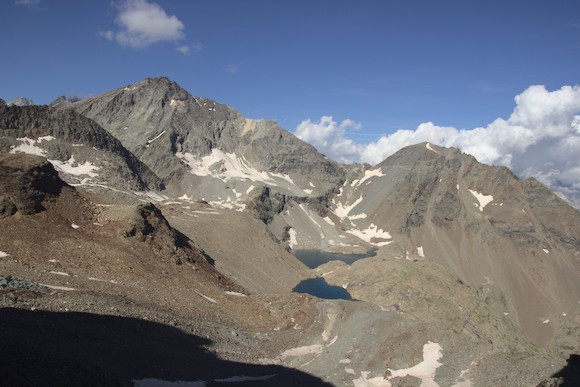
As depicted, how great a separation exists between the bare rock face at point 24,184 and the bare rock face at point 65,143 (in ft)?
322

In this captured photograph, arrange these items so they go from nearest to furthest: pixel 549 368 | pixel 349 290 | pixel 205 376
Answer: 1. pixel 205 376
2. pixel 549 368
3. pixel 349 290

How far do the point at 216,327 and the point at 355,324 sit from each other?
1965cm

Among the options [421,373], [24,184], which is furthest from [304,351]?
[24,184]

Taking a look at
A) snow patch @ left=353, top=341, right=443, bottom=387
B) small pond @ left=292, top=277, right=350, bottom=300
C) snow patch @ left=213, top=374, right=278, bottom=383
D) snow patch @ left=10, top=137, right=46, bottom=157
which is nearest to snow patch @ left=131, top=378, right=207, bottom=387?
snow patch @ left=213, top=374, right=278, bottom=383

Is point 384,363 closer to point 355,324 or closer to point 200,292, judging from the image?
point 355,324

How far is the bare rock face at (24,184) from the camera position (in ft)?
157

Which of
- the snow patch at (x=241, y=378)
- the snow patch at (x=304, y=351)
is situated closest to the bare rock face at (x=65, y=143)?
the snow patch at (x=304, y=351)

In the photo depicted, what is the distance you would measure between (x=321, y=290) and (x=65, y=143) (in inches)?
4639

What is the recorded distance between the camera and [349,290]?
11488 cm

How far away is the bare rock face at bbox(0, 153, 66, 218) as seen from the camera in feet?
157

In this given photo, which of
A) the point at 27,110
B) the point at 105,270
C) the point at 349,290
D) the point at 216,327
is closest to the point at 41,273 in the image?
the point at 105,270

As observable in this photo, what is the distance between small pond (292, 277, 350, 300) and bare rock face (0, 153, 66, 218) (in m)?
65.7

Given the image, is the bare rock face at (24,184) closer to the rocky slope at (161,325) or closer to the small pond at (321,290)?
the rocky slope at (161,325)

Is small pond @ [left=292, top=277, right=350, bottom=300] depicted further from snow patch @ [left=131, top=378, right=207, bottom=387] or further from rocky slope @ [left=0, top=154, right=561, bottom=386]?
snow patch @ [left=131, top=378, right=207, bottom=387]
